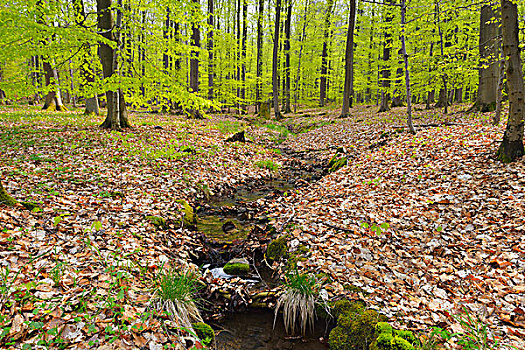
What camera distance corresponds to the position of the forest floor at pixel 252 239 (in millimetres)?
2908

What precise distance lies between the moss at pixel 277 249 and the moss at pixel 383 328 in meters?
1.97

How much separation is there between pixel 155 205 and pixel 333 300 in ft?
13.5

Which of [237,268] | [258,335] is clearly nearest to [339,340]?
[258,335]

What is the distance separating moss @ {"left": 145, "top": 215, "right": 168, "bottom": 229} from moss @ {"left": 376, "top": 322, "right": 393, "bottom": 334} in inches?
156

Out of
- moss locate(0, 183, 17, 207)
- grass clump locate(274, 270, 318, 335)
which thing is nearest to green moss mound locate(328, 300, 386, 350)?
grass clump locate(274, 270, 318, 335)

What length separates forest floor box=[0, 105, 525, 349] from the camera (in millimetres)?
2908

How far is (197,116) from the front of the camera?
17.6 m

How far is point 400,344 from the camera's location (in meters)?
2.80

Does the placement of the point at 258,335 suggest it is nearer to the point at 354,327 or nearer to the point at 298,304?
the point at 298,304

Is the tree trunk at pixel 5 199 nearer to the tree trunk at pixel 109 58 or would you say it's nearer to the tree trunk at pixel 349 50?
the tree trunk at pixel 109 58

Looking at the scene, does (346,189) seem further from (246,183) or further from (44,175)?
(44,175)

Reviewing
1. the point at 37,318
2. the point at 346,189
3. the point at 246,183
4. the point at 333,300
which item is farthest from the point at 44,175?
the point at 346,189

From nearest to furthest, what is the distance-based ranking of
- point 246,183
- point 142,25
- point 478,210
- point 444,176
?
point 478,210
point 444,176
point 246,183
point 142,25

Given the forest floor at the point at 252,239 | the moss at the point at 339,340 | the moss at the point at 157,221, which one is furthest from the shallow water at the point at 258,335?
the moss at the point at 157,221
